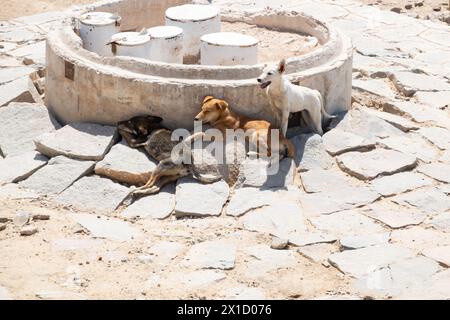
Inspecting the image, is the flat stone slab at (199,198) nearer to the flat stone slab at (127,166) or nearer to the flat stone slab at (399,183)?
the flat stone slab at (127,166)

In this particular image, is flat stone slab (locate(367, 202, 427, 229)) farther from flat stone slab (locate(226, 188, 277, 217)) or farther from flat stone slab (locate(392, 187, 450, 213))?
flat stone slab (locate(226, 188, 277, 217))

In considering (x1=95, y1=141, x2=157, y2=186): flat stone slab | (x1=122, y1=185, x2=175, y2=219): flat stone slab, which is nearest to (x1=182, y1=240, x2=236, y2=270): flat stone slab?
(x1=122, y1=185, x2=175, y2=219): flat stone slab

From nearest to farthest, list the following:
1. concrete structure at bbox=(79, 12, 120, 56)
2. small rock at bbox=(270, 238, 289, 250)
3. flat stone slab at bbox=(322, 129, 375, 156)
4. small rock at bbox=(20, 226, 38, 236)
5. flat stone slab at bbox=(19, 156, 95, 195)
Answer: small rock at bbox=(270, 238, 289, 250) → small rock at bbox=(20, 226, 38, 236) → flat stone slab at bbox=(19, 156, 95, 195) → flat stone slab at bbox=(322, 129, 375, 156) → concrete structure at bbox=(79, 12, 120, 56)

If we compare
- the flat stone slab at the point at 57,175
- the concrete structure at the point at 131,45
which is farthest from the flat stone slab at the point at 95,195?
the concrete structure at the point at 131,45

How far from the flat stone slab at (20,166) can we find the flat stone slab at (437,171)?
11.7ft

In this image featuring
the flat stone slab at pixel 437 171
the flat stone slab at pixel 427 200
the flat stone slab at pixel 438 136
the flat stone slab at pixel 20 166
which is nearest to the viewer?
the flat stone slab at pixel 427 200

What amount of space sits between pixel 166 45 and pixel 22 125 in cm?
167

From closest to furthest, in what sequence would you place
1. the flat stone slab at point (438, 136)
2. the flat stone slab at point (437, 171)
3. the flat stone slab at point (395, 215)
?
the flat stone slab at point (395, 215) → the flat stone slab at point (437, 171) → the flat stone slab at point (438, 136)

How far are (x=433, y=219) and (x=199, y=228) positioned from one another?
197cm

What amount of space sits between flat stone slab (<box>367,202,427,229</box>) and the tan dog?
Answer: 41.0 inches

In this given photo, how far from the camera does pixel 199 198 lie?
26.0 feet

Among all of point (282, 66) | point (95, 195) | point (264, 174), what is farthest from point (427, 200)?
point (95, 195)

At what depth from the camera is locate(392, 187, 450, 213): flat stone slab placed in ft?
25.7

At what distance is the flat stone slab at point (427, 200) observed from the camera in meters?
7.85
